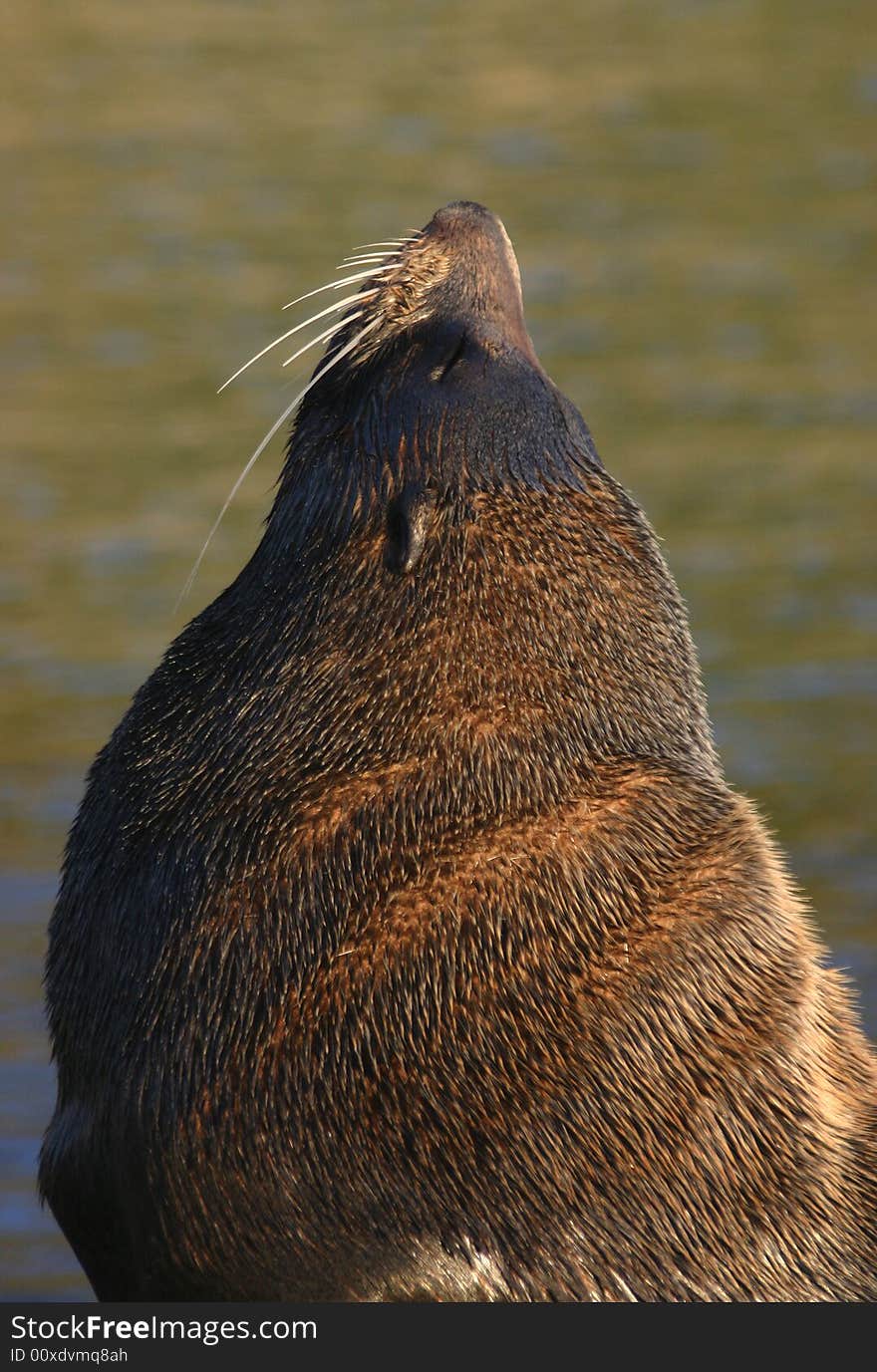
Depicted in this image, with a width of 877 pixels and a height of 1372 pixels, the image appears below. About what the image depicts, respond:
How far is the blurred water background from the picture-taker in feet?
31.9

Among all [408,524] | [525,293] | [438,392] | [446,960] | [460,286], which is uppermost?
[525,293]

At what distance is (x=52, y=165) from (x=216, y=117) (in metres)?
1.60

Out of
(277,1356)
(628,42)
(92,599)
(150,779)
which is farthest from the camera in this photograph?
(628,42)

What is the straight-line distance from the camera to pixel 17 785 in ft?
31.4

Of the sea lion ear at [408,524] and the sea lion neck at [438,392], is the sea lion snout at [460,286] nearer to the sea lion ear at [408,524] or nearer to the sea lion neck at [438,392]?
the sea lion neck at [438,392]

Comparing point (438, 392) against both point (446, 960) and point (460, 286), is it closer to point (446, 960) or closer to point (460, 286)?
point (460, 286)

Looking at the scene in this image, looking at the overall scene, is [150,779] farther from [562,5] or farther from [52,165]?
[562,5]

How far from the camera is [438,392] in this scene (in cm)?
488

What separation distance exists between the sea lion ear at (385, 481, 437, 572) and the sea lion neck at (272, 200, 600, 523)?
36mm

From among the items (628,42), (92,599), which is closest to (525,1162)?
(92,599)

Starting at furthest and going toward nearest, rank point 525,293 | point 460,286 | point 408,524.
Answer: point 525,293
point 460,286
point 408,524

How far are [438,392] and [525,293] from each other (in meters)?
9.83

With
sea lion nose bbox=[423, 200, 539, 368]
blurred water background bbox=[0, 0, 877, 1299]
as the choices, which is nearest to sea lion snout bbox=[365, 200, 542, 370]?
sea lion nose bbox=[423, 200, 539, 368]

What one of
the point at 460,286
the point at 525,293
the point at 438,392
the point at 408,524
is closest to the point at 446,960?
the point at 408,524
